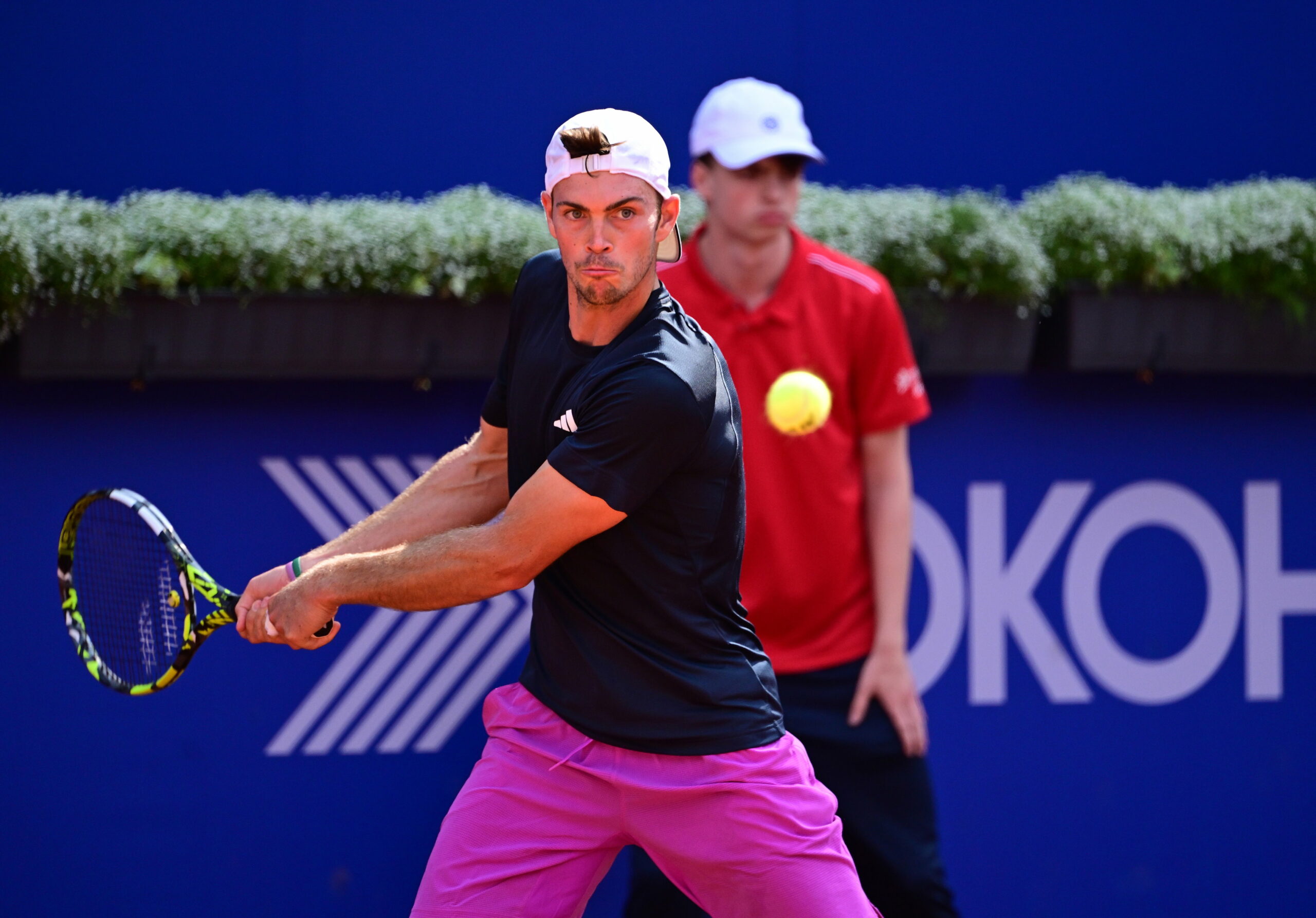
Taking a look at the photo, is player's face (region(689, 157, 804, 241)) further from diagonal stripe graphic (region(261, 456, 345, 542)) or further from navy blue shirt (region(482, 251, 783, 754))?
diagonal stripe graphic (region(261, 456, 345, 542))

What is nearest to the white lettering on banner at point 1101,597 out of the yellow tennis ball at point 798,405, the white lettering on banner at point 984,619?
the white lettering on banner at point 984,619

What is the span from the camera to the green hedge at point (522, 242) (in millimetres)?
3242

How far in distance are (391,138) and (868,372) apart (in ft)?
5.04

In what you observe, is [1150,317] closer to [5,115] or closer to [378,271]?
[378,271]

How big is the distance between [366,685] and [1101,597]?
189 cm

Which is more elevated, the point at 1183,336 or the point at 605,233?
the point at 605,233

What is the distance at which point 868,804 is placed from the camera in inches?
128

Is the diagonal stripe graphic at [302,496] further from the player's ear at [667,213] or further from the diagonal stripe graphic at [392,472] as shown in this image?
the player's ear at [667,213]

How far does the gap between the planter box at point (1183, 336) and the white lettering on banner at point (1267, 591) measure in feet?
1.17

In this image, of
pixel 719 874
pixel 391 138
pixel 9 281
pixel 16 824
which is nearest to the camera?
pixel 719 874

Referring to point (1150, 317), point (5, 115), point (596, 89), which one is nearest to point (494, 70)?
point (596, 89)

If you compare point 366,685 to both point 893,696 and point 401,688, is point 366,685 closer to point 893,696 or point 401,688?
point 401,688

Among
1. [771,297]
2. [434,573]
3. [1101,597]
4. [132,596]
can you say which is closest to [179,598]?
[132,596]

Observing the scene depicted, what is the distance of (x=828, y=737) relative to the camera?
10.7ft
